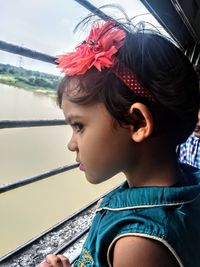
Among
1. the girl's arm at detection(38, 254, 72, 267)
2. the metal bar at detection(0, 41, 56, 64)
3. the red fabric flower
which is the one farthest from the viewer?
the metal bar at detection(0, 41, 56, 64)

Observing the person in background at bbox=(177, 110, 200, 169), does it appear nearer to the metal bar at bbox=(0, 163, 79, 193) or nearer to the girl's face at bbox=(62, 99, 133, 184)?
the metal bar at bbox=(0, 163, 79, 193)

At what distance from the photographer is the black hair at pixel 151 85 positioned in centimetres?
62

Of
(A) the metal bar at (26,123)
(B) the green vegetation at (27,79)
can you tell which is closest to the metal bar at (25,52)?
(B) the green vegetation at (27,79)

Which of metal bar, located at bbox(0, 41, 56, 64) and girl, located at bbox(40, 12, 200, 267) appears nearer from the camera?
girl, located at bbox(40, 12, 200, 267)

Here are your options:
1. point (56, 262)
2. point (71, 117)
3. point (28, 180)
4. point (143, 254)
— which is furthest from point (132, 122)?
point (28, 180)

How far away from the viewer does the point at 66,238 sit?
5.44 feet

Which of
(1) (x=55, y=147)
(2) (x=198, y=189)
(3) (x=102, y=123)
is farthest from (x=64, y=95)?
(1) (x=55, y=147)

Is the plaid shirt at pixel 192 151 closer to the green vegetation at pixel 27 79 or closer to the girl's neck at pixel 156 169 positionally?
the green vegetation at pixel 27 79

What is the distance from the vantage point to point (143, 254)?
0.53 m

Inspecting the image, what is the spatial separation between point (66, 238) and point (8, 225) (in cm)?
29

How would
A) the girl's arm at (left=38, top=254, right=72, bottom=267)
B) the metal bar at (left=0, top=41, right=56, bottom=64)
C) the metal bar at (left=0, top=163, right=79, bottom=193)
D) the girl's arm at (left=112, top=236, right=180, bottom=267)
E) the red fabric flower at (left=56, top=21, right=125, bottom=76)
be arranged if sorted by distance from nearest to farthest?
the girl's arm at (left=112, top=236, right=180, bottom=267), the red fabric flower at (left=56, top=21, right=125, bottom=76), the girl's arm at (left=38, top=254, right=72, bottom=267), the metal bar at (left=0, top=41, right=56, bottom=64), the metal bar at (left=0, top=163, right=79, bottom=193)

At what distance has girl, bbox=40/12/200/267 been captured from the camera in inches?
23.7

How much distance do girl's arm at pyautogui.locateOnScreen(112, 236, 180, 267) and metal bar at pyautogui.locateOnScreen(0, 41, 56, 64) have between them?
0.75 meters

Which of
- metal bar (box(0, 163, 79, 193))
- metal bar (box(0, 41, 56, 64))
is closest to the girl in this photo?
metal bar (box(0, 41, 56, 64))
